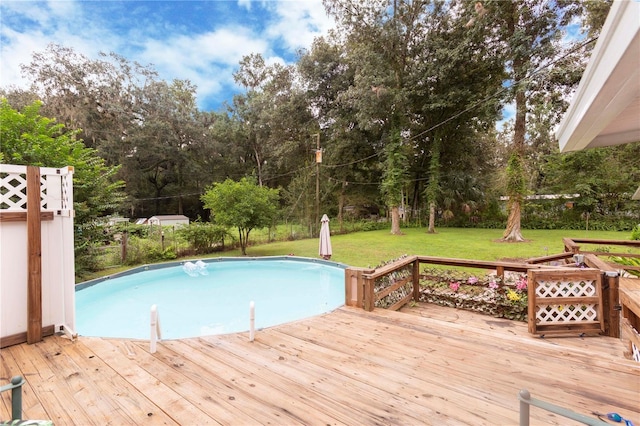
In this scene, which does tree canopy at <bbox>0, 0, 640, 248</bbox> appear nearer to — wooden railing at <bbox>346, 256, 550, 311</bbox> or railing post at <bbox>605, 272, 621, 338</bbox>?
wooden railing at <bbox>346, 256, 550, 311</bbox>

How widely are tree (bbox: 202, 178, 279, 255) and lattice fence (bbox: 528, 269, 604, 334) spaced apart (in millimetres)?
8668

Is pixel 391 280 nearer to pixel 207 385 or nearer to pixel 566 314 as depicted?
pixel 566 314

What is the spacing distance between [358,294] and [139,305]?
5.49 meters

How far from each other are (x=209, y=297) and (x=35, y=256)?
15.6 feet

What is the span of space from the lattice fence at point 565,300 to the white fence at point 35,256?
207 inches

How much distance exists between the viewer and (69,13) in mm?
8188

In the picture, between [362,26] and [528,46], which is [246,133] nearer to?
[362,26]

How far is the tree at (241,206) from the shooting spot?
33.9 feet

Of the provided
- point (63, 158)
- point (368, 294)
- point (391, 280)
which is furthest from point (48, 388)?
point (63, 158)

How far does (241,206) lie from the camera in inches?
406

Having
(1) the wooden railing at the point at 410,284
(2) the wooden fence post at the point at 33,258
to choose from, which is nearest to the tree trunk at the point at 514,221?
(1) the wooden railing at the point at 410,284

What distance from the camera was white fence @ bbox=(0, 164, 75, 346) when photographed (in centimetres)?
263

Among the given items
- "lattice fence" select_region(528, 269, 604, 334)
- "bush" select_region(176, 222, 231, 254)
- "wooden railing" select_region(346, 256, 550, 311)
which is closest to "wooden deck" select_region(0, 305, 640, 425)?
"lattice fence" select_region(528, 269, 604, 334)

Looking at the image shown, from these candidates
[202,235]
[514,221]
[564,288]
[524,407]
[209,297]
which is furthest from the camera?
[514,221]
